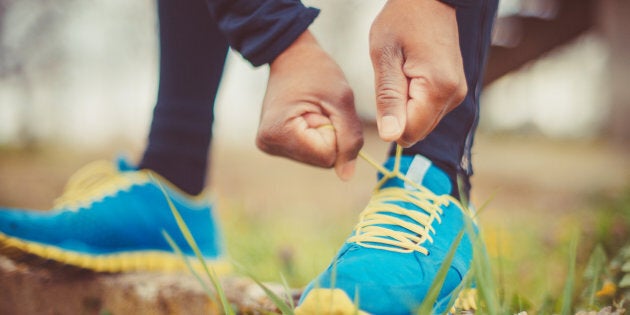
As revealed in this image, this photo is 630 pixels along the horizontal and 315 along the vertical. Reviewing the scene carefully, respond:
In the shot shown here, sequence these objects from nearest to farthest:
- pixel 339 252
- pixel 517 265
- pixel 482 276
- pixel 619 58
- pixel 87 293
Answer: pixel 482 276 < pixel 339 252 < pixel 87 293 < pixel 517 265 < pixel 619 58

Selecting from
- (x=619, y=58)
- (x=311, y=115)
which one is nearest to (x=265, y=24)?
(x=311, y=115)

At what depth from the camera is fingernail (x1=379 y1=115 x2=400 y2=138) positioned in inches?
22.4

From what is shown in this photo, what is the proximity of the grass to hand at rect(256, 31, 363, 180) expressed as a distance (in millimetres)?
168

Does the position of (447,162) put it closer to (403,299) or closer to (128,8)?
(403,299)

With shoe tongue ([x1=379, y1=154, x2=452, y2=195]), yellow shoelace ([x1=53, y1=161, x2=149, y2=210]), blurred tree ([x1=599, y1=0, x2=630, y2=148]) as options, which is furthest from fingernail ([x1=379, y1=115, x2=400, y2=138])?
blurred tree ([x1=599, y1=0, x2=630, y2=148])

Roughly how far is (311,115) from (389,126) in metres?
0.12

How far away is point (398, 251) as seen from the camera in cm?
67

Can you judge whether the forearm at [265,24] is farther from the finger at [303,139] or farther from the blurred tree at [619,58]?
the blurred tree at [619,58]

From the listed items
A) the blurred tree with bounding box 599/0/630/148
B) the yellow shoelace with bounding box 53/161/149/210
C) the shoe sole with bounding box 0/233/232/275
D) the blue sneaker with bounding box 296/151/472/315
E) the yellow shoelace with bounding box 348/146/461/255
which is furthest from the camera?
the blurred tree with bounding box 599/0/630/148

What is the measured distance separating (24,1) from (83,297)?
6286 millimetres

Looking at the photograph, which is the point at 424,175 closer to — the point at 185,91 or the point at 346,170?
the point at 346,170

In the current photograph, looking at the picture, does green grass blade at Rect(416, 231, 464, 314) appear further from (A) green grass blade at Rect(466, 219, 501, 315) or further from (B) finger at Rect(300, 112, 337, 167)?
(B) finger at Rect(300, 112, 337, 167)

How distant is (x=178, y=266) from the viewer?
1.09 metres

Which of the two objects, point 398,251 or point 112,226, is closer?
point 398,251
